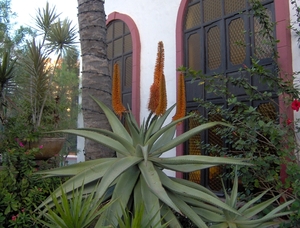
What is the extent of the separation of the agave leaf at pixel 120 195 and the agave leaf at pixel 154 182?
0.15 m

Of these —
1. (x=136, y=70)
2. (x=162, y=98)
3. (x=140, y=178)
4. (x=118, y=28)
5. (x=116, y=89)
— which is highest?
(x=118, y=28)

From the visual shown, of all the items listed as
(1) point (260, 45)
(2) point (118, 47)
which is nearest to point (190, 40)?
(1) point (260, 45)

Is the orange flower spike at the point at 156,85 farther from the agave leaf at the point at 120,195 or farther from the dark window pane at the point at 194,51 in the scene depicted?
the dark window pane at the point at 194,51

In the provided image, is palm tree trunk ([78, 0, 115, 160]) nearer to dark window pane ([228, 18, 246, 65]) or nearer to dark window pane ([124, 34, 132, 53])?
dark window pane ([228, 18, 246, 65])

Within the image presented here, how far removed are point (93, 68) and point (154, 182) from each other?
1.69 meters

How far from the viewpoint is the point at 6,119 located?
398 centimetres

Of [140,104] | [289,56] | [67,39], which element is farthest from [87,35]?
[140,104]

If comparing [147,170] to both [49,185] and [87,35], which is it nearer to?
[49,185]

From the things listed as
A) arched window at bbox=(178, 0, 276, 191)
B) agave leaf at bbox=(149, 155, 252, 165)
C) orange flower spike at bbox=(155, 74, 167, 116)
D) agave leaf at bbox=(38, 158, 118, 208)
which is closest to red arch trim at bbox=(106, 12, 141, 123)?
arched window at bbox=(178, 0, 276, 191)

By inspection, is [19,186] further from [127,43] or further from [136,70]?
[127,43]

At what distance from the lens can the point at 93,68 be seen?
3465 millimetres

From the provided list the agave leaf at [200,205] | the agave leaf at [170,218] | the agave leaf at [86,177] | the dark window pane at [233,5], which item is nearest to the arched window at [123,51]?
the dark window pane at [233,5]

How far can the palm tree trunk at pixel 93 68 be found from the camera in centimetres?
338

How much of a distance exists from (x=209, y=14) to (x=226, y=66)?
1260 millimetres
